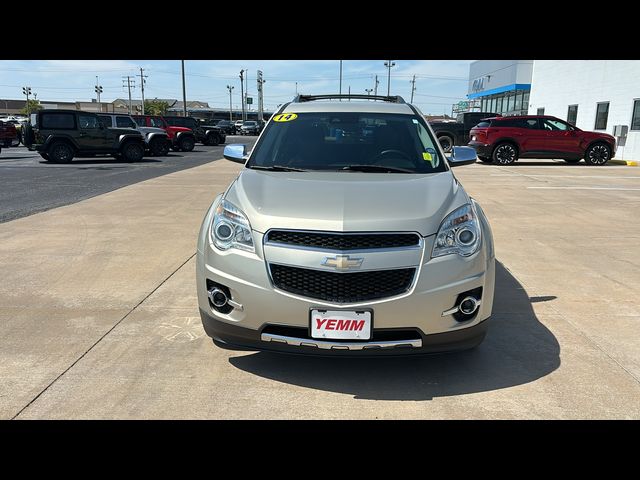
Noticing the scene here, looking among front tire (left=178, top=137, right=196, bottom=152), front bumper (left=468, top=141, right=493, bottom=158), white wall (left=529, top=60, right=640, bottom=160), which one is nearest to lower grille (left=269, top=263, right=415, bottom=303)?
front bumper (left=468, top=141, right=493, bottom=158)

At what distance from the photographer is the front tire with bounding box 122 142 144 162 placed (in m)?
20.1

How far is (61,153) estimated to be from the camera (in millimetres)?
19172

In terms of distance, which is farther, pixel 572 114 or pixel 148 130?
pixel 572 114

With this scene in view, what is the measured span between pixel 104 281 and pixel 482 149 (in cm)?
1650

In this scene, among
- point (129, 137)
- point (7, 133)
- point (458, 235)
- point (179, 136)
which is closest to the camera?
point (458, 235)

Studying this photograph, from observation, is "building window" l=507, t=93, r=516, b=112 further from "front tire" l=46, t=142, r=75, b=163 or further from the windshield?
the windshield

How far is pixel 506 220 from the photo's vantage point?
8547 mm

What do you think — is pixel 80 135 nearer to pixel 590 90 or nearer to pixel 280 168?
pixel 280 168

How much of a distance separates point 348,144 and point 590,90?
941 inches

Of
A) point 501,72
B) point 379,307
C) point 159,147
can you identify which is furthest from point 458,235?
point 501,72

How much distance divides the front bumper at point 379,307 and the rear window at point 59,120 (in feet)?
60.6

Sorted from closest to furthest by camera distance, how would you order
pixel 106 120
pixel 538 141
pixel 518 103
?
pixel 538 141 < pixel 106 120 < pixel 518 103

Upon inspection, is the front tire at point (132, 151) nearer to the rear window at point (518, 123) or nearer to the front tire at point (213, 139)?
the rear window at point (518, 123)
